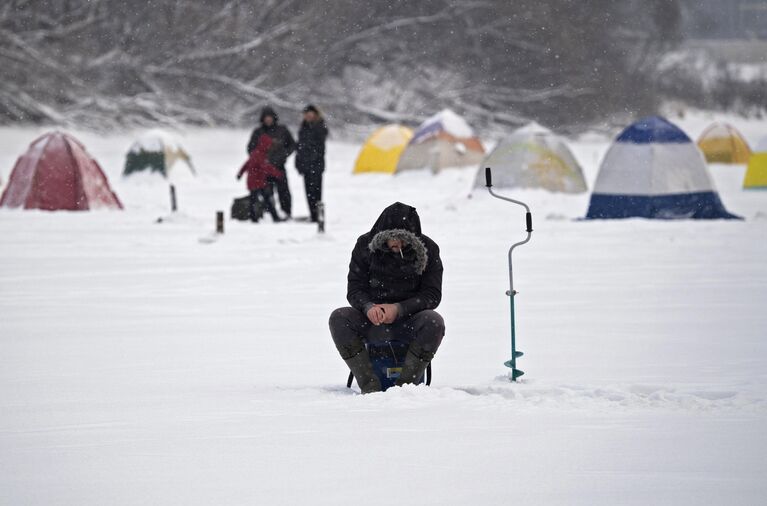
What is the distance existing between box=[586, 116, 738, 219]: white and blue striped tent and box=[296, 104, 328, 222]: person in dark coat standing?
3.67 meters

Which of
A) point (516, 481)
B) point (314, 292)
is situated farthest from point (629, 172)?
point (516, 481)

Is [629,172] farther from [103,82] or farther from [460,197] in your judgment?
[103,82]

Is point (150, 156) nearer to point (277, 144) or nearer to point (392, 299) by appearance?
point (277, 144)

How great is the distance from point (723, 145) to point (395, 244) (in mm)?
23541

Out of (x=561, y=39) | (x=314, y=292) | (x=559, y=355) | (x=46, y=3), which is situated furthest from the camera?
(x=561, y=39)

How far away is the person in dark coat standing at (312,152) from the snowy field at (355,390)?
1295mm

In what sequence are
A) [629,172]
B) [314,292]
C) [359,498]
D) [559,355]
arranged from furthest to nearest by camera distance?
1. [629,172]
2. [314,292]
3. [559,355]
4. [359,498]

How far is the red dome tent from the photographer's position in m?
19.3

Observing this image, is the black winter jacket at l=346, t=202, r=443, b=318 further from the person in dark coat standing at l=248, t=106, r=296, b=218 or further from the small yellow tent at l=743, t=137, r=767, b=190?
the small yellow tent at l=743, t=137, r=767, b=190

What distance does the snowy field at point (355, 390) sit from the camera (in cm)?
486

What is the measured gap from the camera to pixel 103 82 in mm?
37406

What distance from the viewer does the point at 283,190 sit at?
1711cm

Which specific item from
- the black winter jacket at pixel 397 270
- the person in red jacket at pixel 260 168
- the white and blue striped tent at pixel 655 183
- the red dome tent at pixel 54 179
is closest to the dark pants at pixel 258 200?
the person in red jacket at pixel 260 168

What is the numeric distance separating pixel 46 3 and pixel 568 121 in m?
16.9
